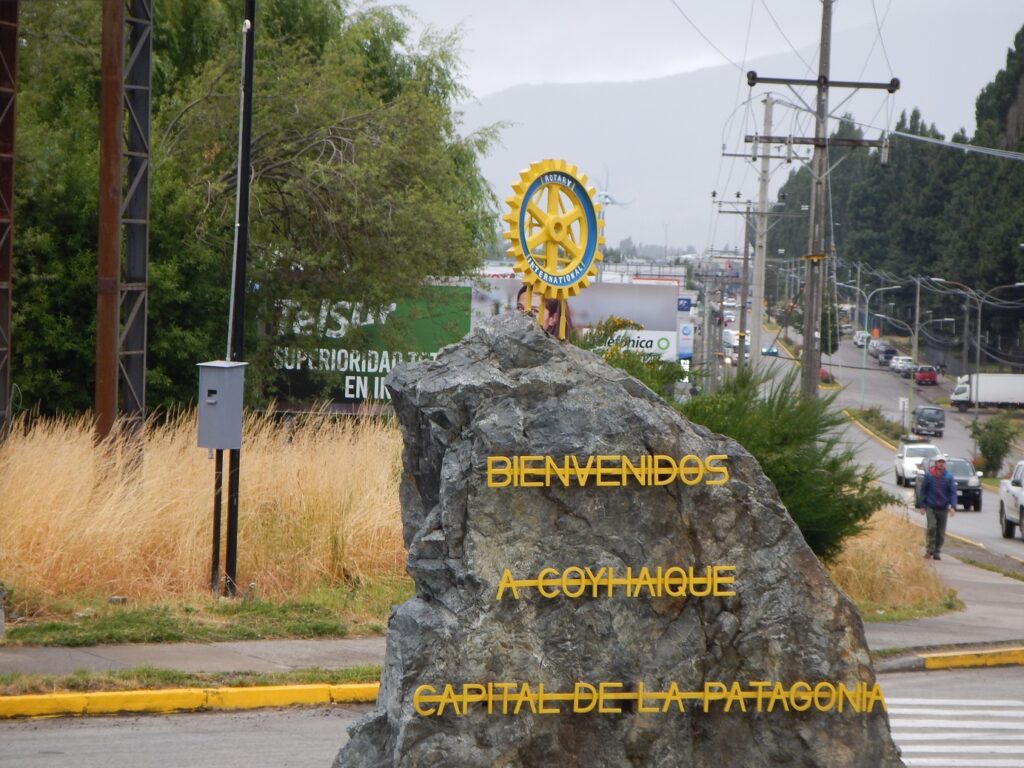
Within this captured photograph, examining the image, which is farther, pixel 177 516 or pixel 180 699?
pixel 177 516

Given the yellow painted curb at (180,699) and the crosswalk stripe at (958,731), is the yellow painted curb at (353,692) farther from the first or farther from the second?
the crosswalk stripe at (958,731)

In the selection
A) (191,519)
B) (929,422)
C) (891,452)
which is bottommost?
(891,452)

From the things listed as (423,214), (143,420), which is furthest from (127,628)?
(423,214)

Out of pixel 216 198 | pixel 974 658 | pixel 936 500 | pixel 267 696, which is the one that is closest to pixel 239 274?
pixel 267 696

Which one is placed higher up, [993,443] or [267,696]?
[267,696]

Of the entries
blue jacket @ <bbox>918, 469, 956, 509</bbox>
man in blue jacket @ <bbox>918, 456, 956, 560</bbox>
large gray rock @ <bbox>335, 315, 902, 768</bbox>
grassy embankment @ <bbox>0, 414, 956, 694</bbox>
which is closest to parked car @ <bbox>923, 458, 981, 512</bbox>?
man in blue jacket @ <bbox>918, 456, 956, 560</bbox>

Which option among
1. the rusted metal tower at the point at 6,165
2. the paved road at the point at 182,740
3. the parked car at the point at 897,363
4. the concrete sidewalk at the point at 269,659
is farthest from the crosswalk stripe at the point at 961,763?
the parked car at the point at 897,363

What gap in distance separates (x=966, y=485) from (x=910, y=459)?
237 inches

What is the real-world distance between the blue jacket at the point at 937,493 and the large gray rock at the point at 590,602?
16042 millimetres

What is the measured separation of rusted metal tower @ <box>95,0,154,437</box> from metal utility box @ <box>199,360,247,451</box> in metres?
2.86

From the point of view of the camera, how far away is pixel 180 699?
10.0 meters

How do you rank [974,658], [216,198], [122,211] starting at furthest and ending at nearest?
1. [216,198]
2. [122,211]
3. [974,658]

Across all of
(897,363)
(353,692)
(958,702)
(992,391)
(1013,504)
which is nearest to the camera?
(353,692)

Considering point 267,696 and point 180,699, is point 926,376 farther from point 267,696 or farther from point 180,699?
point 180,699
